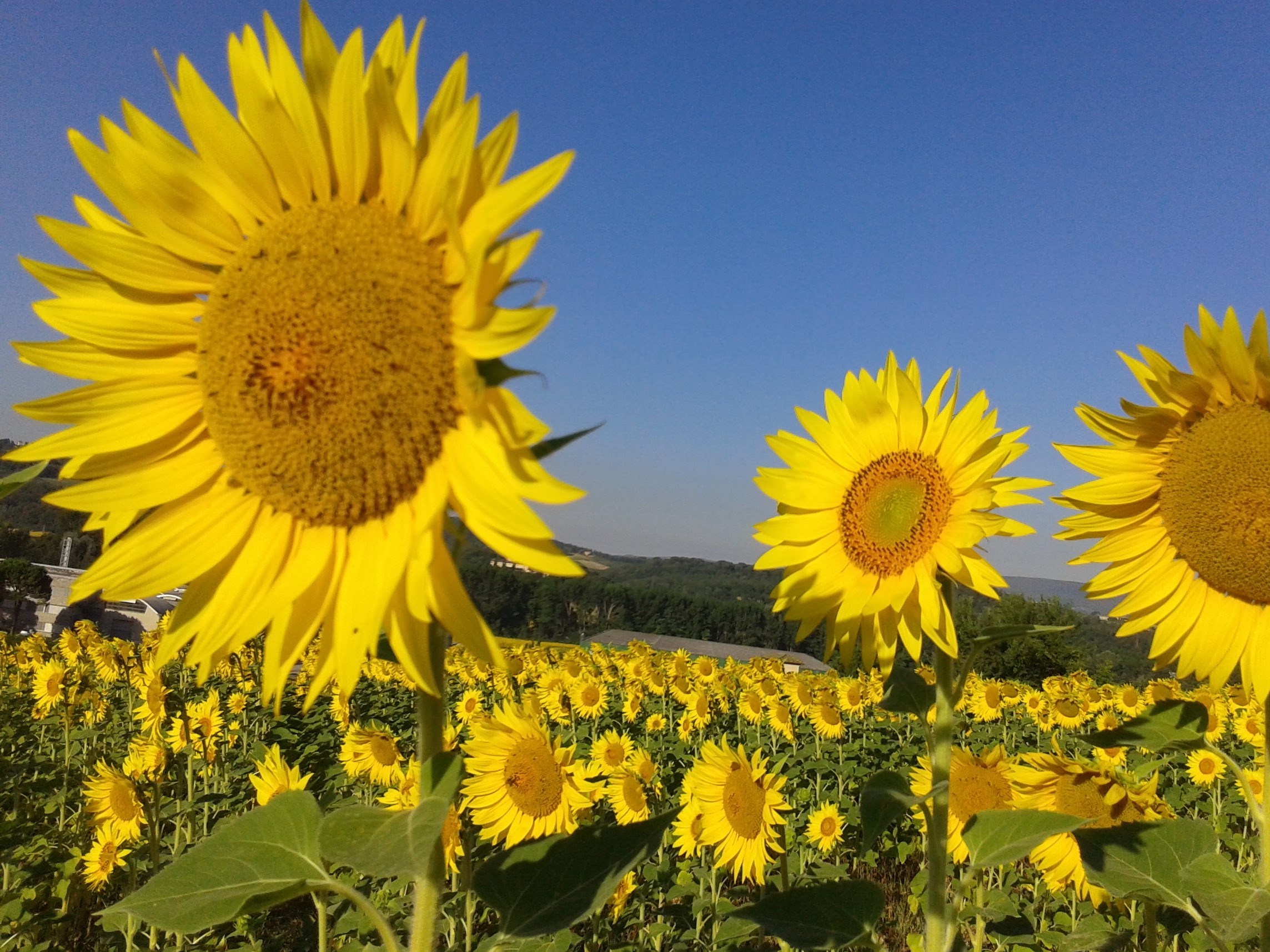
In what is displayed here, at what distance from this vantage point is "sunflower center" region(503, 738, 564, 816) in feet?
13.5

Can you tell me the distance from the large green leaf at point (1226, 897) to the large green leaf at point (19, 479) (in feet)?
8.59

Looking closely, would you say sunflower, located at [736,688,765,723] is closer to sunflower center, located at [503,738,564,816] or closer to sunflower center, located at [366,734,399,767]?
sunflower center, located at [366,734,399,767]

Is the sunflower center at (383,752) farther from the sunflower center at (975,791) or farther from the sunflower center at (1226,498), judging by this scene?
the sunflower center at (1226,498)

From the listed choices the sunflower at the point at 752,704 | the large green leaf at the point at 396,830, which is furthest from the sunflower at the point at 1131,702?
the large green leaf at the point at 396,830

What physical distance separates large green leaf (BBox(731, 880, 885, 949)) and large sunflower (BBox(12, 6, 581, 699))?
1.26 meters

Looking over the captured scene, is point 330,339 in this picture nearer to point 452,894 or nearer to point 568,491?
point 568,491

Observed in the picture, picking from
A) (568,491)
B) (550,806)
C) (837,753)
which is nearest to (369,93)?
(568,491)

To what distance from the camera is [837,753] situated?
39.3ft

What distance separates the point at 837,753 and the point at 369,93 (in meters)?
12.1

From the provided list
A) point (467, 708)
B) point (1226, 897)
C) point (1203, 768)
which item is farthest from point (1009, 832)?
point (1203, 768)

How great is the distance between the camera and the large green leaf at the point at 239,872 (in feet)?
4.66

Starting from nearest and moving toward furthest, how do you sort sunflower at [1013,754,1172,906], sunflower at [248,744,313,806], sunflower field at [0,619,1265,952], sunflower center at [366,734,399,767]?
1. sunflower at [1013,754,1172,906]
2. sunflower field at [0,619,1265,952]
3. sunflower at [248,744,313,806]
4. sunflower center at [366,734,399,767]

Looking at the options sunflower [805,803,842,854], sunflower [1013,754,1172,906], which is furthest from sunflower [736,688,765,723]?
sunflower [1013,754,1172,906]

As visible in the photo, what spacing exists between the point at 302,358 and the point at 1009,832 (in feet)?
6.69
